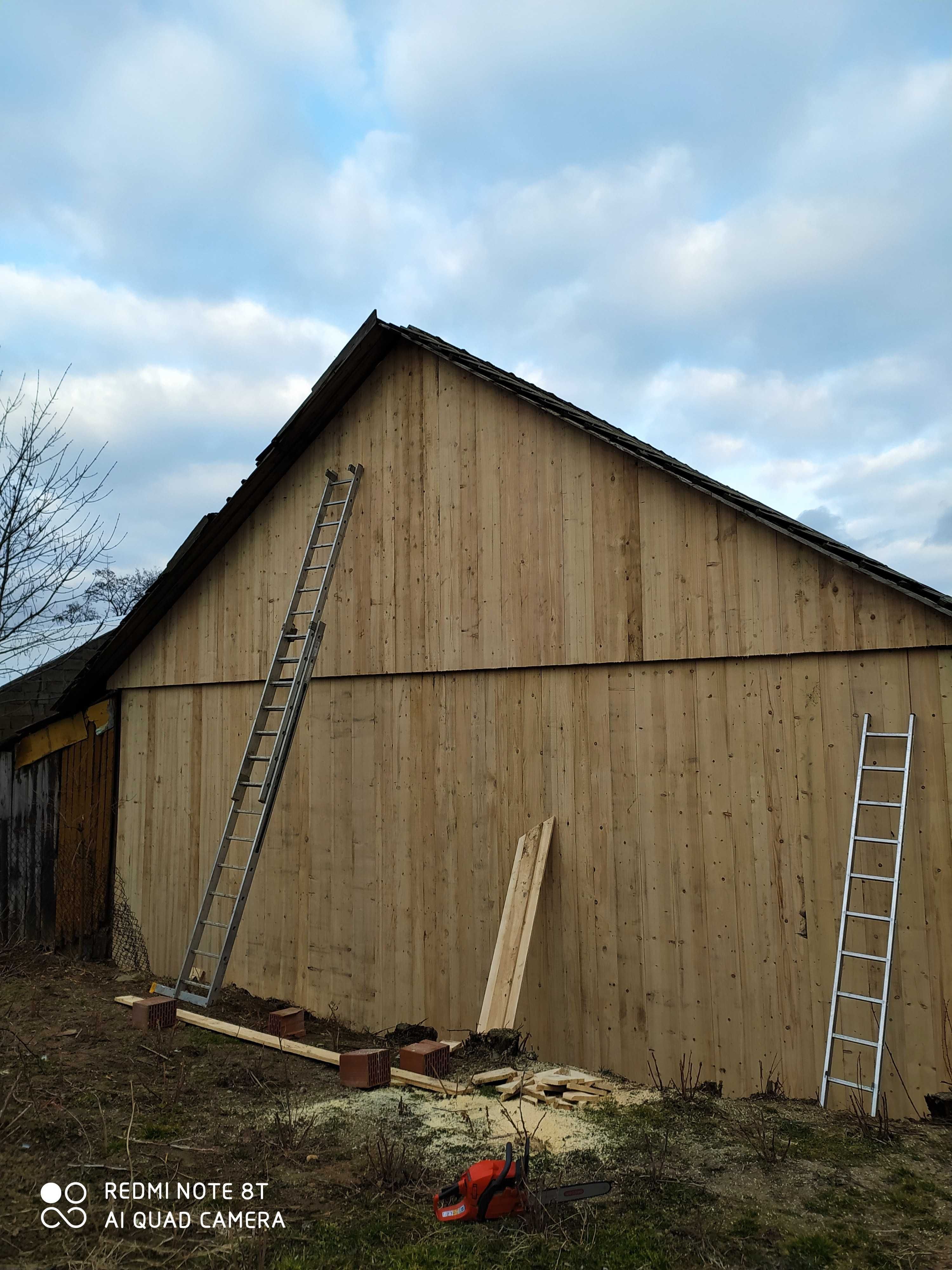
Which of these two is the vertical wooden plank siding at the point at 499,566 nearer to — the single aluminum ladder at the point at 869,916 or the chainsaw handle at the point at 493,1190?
the single aluminum ladder at the point at 869,916

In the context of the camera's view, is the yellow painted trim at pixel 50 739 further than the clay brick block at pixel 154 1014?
Yes

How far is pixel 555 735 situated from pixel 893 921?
296 cm

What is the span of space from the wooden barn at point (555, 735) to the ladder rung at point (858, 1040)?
0.31 ft

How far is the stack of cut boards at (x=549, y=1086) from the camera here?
5.48 m

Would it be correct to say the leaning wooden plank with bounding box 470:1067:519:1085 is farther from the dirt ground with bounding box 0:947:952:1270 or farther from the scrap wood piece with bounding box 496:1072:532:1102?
the dirt ground with bounding box 0:947:952:1270

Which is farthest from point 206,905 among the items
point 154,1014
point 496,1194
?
point 496,1194

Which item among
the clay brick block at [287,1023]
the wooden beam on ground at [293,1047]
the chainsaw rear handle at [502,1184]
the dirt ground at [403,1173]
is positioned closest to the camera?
the dirt ground at [403,1173]

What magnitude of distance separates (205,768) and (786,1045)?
680 centimetres

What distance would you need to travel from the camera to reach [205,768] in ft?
33.6

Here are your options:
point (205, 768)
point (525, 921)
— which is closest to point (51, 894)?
point (205, 768)

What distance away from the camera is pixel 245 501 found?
→ 9.84m

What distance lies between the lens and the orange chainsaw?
12.5 feet

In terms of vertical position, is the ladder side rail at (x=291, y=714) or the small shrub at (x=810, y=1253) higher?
the ladder side rail at (x=291, y=714)

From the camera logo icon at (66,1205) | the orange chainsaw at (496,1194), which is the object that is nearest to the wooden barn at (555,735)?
the orange chainsaw at (496,1194)
